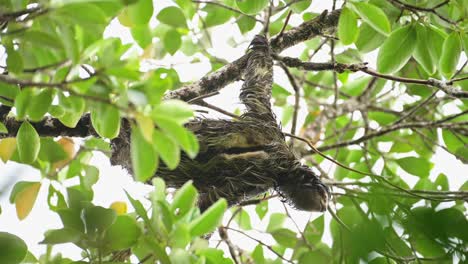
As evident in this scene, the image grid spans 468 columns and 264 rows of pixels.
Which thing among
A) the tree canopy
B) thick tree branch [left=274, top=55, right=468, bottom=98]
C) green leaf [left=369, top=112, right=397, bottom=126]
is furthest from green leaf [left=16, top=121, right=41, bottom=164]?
green leaf [left=369, top=112, right=397, bottom=126]

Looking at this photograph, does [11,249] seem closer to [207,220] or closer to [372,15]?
[207,220]

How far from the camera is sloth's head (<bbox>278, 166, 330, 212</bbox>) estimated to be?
3.39ft

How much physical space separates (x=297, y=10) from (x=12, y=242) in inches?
30.9

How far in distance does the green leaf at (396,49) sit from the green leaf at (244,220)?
766 mm

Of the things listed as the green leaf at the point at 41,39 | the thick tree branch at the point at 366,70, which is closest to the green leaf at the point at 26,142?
the green leaf at the point at 41,39

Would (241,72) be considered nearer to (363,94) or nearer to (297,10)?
(297,10)

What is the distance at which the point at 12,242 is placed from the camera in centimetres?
83

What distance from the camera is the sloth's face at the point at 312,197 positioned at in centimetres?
103

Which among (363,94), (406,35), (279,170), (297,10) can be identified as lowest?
(279,170)

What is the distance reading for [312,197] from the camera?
1.03m

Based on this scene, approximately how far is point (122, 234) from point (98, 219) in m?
0.04

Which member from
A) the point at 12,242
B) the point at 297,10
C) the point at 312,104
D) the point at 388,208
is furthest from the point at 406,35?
the point at 312,104

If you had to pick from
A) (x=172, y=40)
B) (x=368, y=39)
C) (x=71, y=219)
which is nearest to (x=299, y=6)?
(x=368, y=39)

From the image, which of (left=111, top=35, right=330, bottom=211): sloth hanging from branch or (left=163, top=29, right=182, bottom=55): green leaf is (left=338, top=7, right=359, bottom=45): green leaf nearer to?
(left=111, top=35, right=330, bottom=211): sloth hanging from branch
